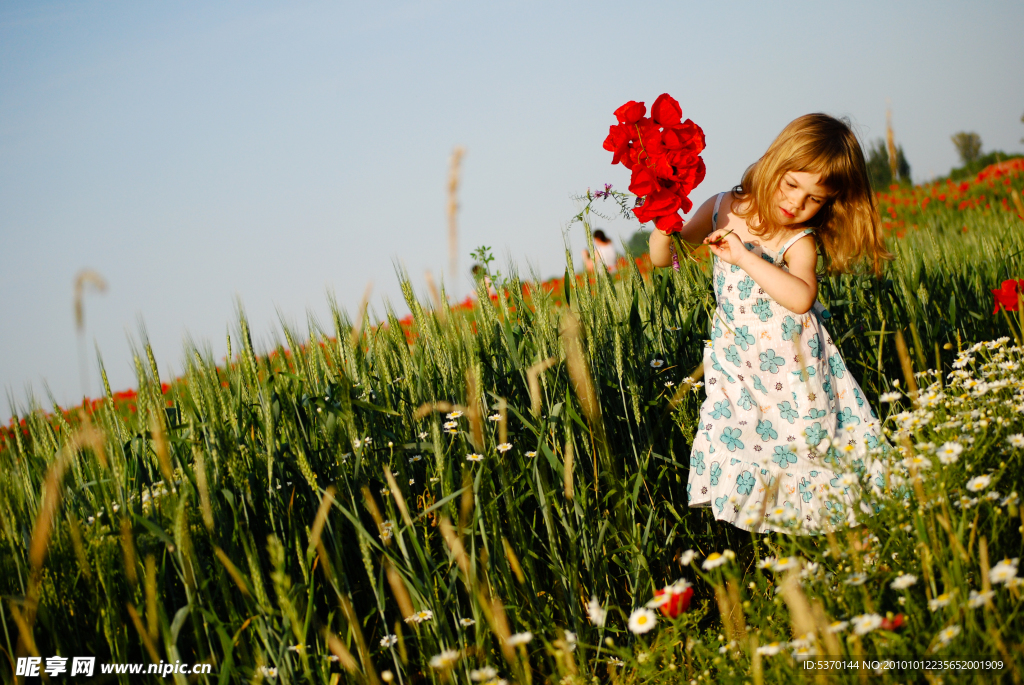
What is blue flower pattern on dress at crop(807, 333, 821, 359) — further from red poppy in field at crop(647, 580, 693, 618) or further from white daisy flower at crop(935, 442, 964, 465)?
red poppy in field at crop(647, 580, 693, 618)

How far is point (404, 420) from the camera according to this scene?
1844 millimetres

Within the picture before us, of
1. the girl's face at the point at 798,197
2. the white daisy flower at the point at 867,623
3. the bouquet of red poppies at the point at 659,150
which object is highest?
the bouquet of red poppies at the point at 659,150

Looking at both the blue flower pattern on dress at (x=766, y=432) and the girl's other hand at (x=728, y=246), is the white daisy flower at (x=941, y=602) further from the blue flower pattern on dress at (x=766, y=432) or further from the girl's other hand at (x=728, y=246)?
the girl's other hand at (x=728, y=246)

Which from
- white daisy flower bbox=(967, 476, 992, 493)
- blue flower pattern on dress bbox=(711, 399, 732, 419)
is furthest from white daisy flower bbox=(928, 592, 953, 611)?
blue flower pattern on dress bbox=(711, 399, 732, 419)

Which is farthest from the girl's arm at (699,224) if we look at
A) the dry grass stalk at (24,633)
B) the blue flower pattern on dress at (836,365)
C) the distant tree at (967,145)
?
the distant tree at (967,145)

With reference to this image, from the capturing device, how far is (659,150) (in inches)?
72.6

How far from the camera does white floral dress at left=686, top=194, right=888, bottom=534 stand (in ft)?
6.04

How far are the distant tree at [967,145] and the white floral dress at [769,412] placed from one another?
63.3 ft

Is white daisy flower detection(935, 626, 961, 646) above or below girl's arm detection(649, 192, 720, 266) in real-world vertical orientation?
below

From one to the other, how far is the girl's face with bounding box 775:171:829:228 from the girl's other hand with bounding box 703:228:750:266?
23 centimetres

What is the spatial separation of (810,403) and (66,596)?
2021 millimetres

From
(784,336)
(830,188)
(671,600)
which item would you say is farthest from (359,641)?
(830,188)

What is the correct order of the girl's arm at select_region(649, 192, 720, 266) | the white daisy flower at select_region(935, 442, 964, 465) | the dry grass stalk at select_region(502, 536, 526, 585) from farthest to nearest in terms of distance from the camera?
the girl's arm at select_region(649, 192, 720, 266)
the dry grass stalk at select_region(502, 536, 526, 585)
the white daisy flower at select_region(935, 442, 964, 465)

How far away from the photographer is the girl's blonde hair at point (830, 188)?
1.97m
